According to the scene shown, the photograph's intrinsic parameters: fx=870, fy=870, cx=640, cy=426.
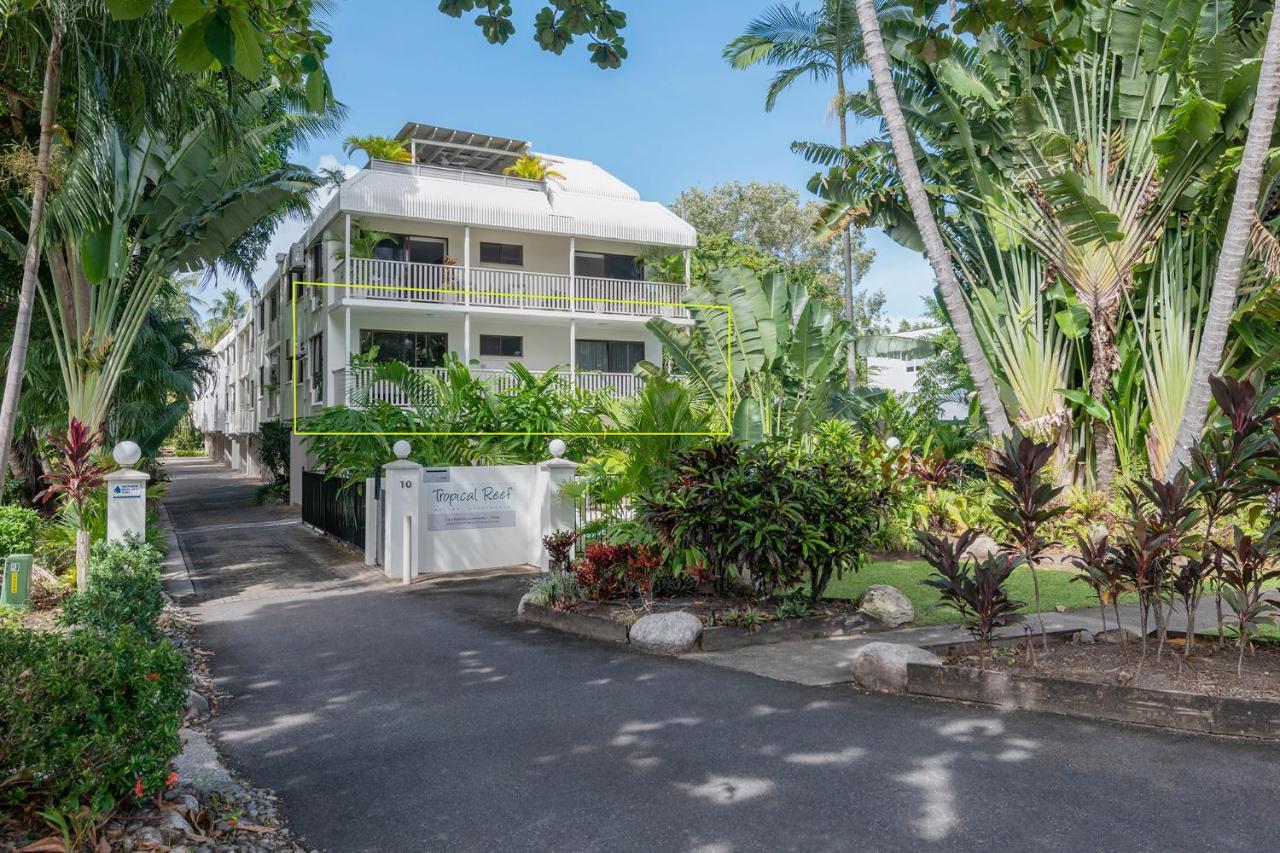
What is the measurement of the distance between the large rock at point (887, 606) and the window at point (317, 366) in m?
17.5

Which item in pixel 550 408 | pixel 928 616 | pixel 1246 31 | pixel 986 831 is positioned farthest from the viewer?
pixel 550 408

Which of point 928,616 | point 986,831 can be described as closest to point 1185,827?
point 986,831

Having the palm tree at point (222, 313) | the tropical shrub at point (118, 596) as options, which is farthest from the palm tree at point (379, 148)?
the palm tree at point (222, 313)

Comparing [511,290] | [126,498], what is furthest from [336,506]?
[511,290]

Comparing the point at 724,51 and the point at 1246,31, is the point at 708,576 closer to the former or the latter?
the point at 1246,31

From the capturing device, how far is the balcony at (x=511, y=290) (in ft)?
71.6

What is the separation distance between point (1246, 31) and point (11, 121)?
1719 cm

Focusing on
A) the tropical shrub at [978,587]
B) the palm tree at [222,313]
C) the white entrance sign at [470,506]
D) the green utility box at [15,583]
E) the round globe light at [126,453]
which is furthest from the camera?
the palm tree at [222,313]

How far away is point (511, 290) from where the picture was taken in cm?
2369

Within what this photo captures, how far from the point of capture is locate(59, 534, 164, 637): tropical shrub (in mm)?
6884

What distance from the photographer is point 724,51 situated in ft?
77.7

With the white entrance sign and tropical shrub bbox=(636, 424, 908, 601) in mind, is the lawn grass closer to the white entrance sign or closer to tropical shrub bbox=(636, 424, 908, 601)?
tropical shrub bbox=(636, 424, 908, 601)

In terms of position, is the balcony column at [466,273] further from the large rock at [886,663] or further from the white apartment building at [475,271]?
the large rock at [886,663]

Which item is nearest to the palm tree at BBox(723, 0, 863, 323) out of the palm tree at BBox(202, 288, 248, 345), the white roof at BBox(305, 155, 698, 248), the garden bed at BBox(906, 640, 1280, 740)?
the white roof at BBox(305, 155, 698, 248)
